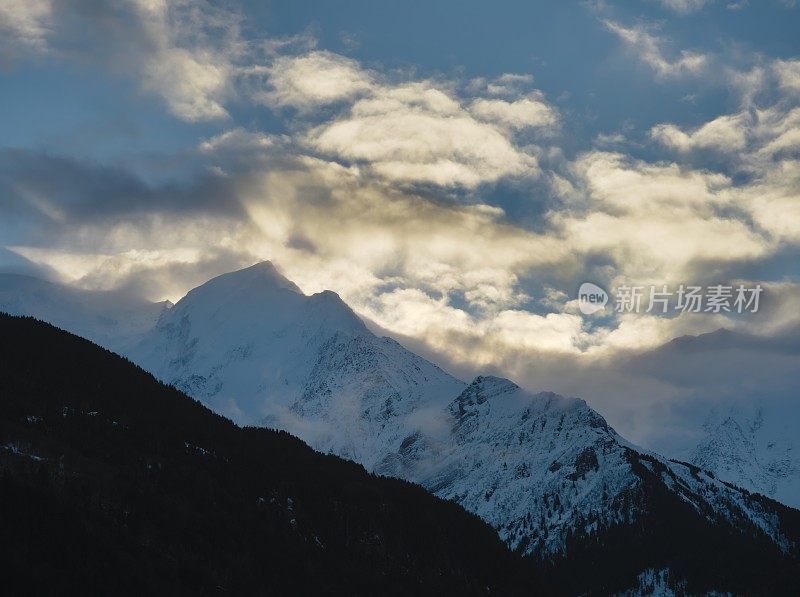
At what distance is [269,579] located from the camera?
194500mm

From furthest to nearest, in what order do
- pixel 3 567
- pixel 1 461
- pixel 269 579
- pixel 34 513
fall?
pixel 269 579, pixel 1 461, pixel 34 513, pixel 3 567

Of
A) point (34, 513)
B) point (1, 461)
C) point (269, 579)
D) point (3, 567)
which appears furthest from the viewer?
point (269, 579)

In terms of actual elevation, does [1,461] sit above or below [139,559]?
above

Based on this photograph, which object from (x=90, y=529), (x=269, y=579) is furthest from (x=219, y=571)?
(x=90, y=529)

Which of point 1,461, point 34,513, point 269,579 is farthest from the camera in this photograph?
point 269,579

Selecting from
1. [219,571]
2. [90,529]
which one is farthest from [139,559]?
[219,571]

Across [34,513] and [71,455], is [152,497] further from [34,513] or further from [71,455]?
[34,513]

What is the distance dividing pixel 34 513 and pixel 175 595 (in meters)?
26.1

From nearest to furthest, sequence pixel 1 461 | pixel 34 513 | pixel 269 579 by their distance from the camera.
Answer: pixel 34 513
pixel 1 461
pixel 269 579

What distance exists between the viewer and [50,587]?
14512 centimetres

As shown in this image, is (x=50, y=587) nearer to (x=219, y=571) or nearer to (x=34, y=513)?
(x=34, y=513)

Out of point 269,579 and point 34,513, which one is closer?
point 34,513

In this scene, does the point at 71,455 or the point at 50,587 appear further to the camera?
the point at 71,455

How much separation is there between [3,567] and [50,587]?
23.4 ft
